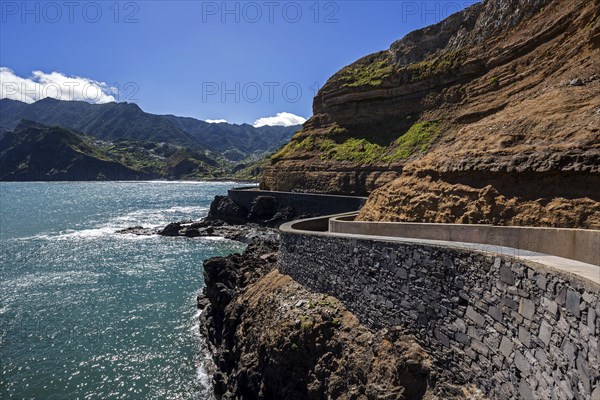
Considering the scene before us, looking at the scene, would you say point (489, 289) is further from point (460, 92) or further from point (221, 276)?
point (460, 92)

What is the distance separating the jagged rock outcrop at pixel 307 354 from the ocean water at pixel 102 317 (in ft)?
10.8

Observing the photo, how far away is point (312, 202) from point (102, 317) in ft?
93.2

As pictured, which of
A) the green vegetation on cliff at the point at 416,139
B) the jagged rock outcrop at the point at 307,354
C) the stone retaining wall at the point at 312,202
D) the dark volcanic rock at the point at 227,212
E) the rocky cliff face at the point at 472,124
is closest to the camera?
the jagged rock outcrop at the point at 307,354

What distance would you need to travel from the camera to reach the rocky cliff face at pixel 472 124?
41.8 ft

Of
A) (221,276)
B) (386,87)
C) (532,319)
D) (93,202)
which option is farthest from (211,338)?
(93,202)

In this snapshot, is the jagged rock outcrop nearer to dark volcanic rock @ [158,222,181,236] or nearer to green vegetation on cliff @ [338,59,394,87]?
dark volcanic rock @ [158,222,181,236]

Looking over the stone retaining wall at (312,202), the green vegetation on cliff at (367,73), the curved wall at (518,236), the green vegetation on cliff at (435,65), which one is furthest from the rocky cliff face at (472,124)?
the stone retaining wall at (312,202)

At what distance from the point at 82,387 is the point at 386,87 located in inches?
1815

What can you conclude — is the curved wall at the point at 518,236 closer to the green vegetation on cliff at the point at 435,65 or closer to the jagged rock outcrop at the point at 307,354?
the jagged rock outcrop at the point at 307,354

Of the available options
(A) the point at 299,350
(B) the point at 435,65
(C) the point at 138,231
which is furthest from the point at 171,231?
(A) the point at 299,350

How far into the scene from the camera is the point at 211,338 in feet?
71.8

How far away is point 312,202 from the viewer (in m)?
48.3

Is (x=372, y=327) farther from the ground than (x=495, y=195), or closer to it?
closer to it

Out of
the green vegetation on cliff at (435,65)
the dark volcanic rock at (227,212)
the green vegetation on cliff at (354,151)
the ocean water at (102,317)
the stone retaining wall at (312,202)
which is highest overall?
the green vegetation on cliff at (435,65)
